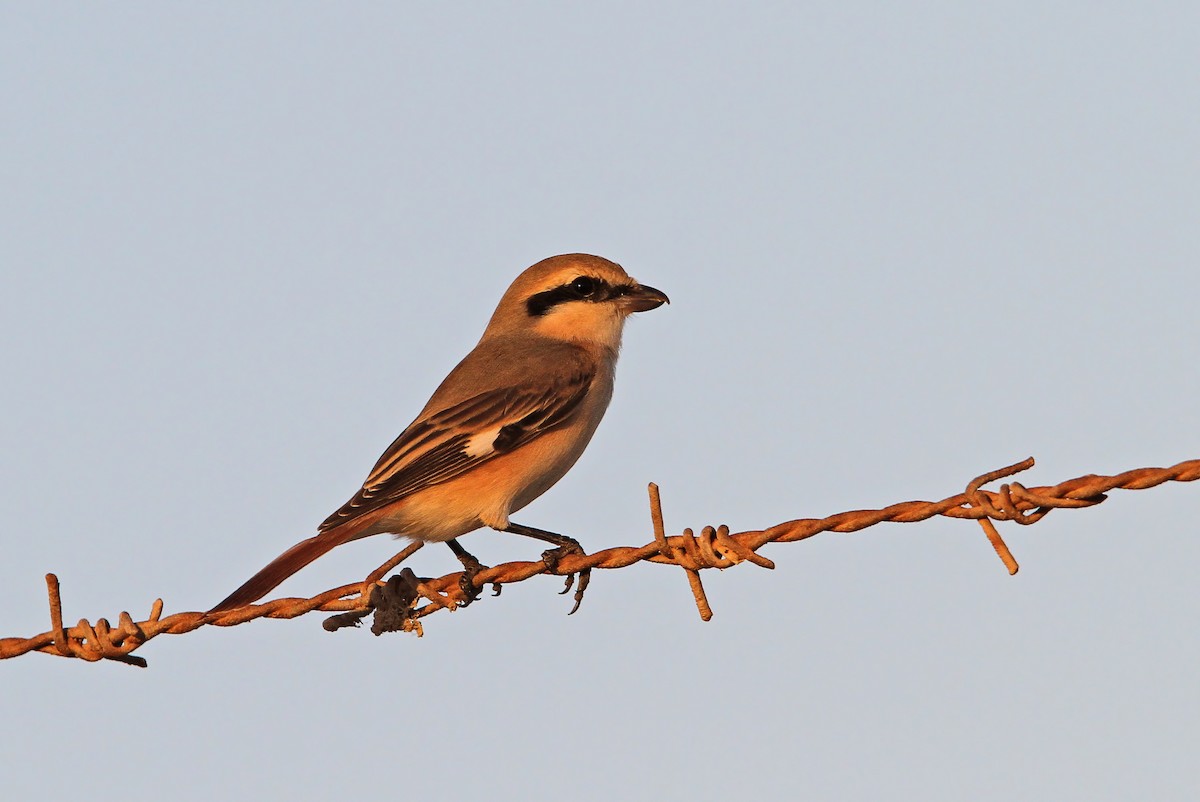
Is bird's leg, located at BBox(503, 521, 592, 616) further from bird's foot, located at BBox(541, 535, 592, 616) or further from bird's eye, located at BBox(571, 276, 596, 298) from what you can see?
bird's eye, located at BBox(571, 276, 596, 298)

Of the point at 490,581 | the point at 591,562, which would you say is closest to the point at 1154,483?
the point at 591,562

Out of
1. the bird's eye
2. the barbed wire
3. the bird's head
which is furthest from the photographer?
the bird's eye

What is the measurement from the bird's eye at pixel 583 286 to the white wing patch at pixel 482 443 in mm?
1504

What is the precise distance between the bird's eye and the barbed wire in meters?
2.48

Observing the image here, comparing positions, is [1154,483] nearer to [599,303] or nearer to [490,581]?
[490,581]

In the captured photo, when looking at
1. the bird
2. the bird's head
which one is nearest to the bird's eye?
the bird's head

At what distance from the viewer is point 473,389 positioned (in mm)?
6934

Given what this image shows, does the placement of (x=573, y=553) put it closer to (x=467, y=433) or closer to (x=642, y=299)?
(x=467, y=433)

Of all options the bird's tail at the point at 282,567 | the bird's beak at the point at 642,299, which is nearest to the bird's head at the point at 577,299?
the bird's beak at the point at 642,299

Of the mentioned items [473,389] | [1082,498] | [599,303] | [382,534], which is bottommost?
[1082,498]

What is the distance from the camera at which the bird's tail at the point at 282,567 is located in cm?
504

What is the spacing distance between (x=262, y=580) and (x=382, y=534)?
1098 mm

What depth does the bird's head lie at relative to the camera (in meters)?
7.66

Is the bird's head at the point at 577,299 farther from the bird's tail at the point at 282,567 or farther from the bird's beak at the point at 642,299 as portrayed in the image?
the bird's tail at the point at 282,567
